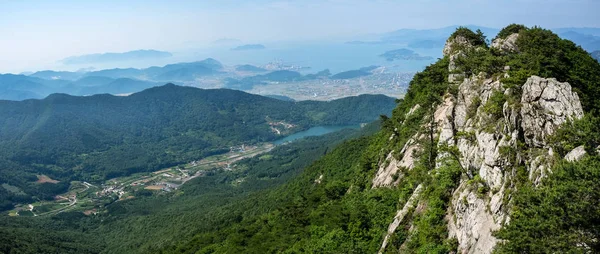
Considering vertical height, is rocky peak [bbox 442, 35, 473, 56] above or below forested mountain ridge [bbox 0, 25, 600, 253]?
above

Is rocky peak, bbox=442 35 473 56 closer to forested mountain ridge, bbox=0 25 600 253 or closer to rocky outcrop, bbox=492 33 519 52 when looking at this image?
forested mountain ridge, bbox=0 25 600 253

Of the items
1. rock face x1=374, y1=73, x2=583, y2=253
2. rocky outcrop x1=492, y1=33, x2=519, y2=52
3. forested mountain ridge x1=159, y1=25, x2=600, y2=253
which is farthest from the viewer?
rocky outcrop x1=492, y1=33, x2=519, y2=52

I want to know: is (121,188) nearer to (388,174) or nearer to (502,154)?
(388,174)

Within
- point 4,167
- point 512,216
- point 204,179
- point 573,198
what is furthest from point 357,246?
point 4,167

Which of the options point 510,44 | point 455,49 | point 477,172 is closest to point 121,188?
point 455,49

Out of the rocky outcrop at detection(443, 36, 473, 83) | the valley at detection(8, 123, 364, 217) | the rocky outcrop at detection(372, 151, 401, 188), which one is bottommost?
the valley at detection(8, 123, 364, 217)

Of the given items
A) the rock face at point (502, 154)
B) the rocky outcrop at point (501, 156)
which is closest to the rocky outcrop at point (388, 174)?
the rock face at point (502, 154)

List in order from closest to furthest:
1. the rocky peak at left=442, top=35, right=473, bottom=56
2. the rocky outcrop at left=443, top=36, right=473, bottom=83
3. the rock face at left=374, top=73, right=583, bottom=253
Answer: the rock face at left=374, top=73, right=583, bottom=253 → the rocky outcrop at left=443, top=36, right=473, bottom=83 → the rocky peak at left=442, top=35, right=473, bottom=56

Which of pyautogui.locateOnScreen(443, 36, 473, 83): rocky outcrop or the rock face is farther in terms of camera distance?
pyautogui.locateOnScreen(443, 36, 473, 83): rocky outcrop

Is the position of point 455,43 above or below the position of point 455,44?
above

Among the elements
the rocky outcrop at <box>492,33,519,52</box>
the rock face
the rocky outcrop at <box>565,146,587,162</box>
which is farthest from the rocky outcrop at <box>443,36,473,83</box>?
the rocky outcrop at <box>565,146,587,162</box>

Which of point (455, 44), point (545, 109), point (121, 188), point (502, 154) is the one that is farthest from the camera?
point (121, 188)
